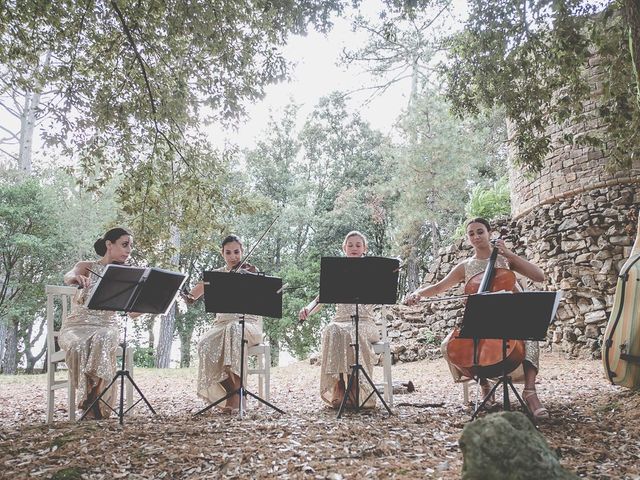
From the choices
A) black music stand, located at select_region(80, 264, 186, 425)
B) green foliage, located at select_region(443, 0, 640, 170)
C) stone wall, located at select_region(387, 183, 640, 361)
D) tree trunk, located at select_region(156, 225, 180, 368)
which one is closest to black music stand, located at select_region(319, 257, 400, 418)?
black music stand, located at select_region(80, 264, 186, 425)

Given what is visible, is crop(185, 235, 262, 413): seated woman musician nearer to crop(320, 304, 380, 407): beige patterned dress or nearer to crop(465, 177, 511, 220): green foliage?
→ crop(320, 304, 380, 407): beige patterned dress

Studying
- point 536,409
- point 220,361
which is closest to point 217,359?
point 220,361

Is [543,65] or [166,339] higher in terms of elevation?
[543,65]

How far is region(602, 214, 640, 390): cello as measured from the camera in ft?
12.6

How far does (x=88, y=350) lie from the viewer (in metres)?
4.71

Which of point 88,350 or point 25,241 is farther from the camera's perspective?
point 25,241

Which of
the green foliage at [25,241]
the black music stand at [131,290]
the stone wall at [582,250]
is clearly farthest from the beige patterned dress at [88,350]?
the green foliage at [25,241]

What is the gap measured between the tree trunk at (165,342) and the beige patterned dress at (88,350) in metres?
9.96

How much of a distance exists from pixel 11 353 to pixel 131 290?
1702 centimetres

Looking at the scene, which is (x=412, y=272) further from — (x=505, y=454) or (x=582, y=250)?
(x=505, y=454)

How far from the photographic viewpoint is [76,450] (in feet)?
10.8

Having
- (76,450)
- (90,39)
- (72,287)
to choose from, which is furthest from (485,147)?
(76,450)

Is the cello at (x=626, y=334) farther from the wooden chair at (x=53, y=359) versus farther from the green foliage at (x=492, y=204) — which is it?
the green foliage at (x=492, y=204)

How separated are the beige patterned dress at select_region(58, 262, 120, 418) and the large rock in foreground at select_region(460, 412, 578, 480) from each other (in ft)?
12.6
